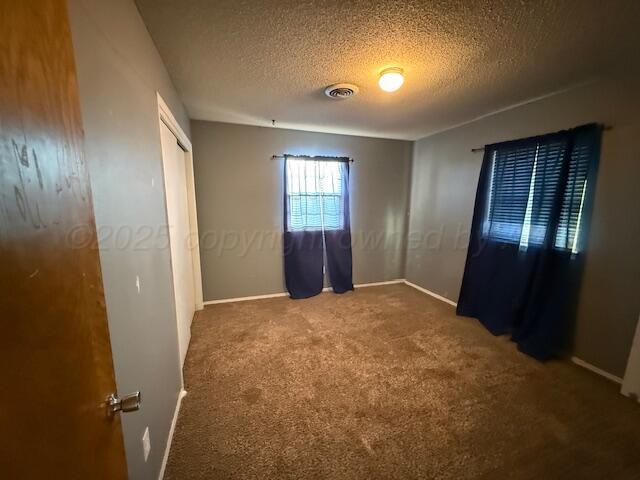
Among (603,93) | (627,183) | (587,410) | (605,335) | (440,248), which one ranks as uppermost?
(603,93)

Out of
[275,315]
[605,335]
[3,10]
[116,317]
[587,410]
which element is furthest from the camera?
[275,315]

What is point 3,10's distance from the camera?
1.14ft

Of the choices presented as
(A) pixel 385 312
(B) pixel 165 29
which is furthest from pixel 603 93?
(B) pixel 165 29

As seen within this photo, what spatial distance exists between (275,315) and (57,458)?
101 inches

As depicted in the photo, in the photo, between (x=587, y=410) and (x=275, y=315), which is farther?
(x=275, y=315)

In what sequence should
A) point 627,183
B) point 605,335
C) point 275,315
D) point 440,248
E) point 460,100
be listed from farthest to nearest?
point 440,248 → point 275,315 → point 460,100 → point 605,335 → point 627,183

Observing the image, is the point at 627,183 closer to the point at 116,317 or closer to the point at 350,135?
the point at 350,135

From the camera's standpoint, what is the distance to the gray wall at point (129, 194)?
781 millimetres

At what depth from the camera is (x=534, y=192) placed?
226cm

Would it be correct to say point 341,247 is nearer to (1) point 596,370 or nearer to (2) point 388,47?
(2) point 388,47

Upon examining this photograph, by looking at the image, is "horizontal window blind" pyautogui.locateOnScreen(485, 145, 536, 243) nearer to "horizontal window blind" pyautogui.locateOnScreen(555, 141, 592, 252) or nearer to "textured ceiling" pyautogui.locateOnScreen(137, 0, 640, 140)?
"horizontal window blind" pyautogui.locateOnScreen(555, 141, 592, 252)

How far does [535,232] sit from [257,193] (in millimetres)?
2975

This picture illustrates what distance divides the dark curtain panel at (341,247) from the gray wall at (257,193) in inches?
7.2

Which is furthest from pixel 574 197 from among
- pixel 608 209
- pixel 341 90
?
A: pixel 341 90
